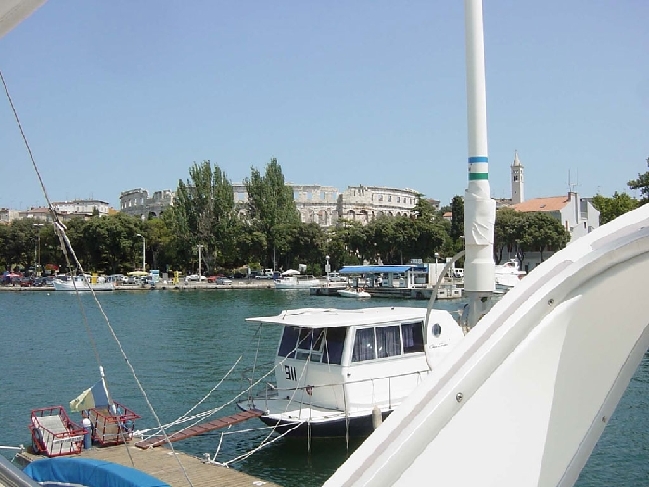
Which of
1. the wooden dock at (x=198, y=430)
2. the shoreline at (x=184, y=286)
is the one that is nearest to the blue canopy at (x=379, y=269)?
the shoreline at (x=184, y=286)

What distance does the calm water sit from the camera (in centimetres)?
1468

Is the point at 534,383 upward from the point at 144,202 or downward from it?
downward

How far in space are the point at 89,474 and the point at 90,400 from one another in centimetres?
719

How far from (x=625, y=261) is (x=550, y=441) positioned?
2.37 feet

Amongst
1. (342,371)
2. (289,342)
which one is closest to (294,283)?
(289,342)

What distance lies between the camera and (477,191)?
813cm

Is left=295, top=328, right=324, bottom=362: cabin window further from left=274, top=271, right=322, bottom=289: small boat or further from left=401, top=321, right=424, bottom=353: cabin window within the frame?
left=274, top=271, right=322, bottom=289: small boat

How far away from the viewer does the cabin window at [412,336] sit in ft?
52.9

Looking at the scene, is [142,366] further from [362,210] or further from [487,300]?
[362,210]

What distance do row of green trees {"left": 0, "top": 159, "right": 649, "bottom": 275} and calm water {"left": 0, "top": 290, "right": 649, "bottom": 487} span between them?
26.6 meters

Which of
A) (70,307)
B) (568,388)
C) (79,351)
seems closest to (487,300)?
(568,388)

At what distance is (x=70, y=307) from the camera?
63031mm

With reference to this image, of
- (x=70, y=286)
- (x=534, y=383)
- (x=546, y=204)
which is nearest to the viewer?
(x=534, y=383)

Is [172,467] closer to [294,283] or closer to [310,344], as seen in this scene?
[310,344]
